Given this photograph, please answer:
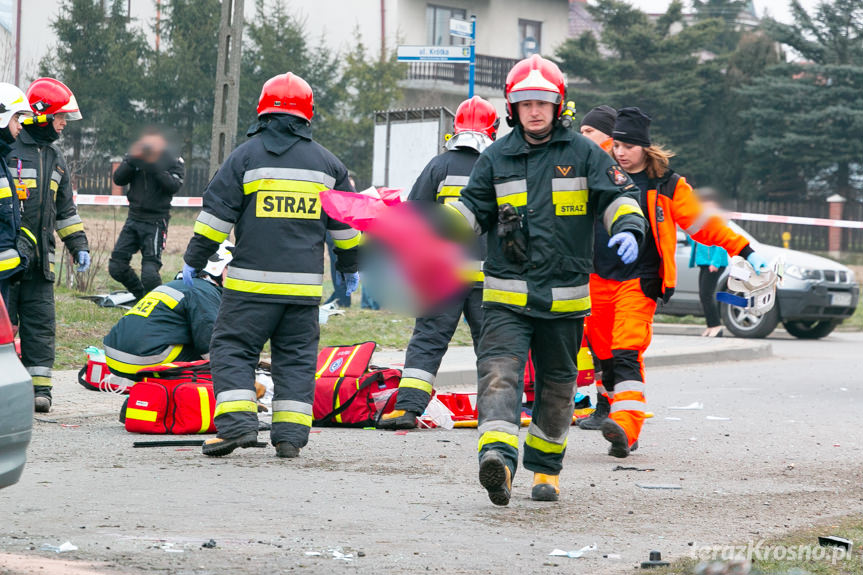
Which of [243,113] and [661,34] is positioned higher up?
[661,34]

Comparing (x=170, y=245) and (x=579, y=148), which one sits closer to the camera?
(x=579, y=148)

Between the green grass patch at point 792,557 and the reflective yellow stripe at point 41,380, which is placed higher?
the green grass patch at point 792,557

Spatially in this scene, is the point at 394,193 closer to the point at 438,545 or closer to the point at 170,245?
the point at 438,545

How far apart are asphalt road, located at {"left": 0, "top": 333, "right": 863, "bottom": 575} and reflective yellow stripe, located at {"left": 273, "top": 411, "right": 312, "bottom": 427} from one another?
0.22 meters

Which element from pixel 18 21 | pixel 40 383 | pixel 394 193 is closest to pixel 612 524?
pixel 394 193

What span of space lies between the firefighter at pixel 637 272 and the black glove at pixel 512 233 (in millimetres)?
1625

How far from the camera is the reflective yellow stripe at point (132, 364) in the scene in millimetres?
8333

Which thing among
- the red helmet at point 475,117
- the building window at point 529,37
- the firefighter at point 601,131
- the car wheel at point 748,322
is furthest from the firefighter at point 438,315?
the building window at point 529,37

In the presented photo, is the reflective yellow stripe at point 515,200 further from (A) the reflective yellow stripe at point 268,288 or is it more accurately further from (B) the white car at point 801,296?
(B) the white car at point 801,296

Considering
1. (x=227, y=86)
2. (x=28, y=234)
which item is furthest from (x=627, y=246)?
(x=227, y=86)

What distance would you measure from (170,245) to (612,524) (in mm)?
22454

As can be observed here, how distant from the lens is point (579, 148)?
18.7 feet

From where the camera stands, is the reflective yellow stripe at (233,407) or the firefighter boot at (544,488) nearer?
the firefighter boot at (544,488)

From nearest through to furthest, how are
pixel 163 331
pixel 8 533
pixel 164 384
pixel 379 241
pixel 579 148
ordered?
pixel 8 533
pixel 579 148
pixel 379 241
pixel 164 384
pixel 163 331
